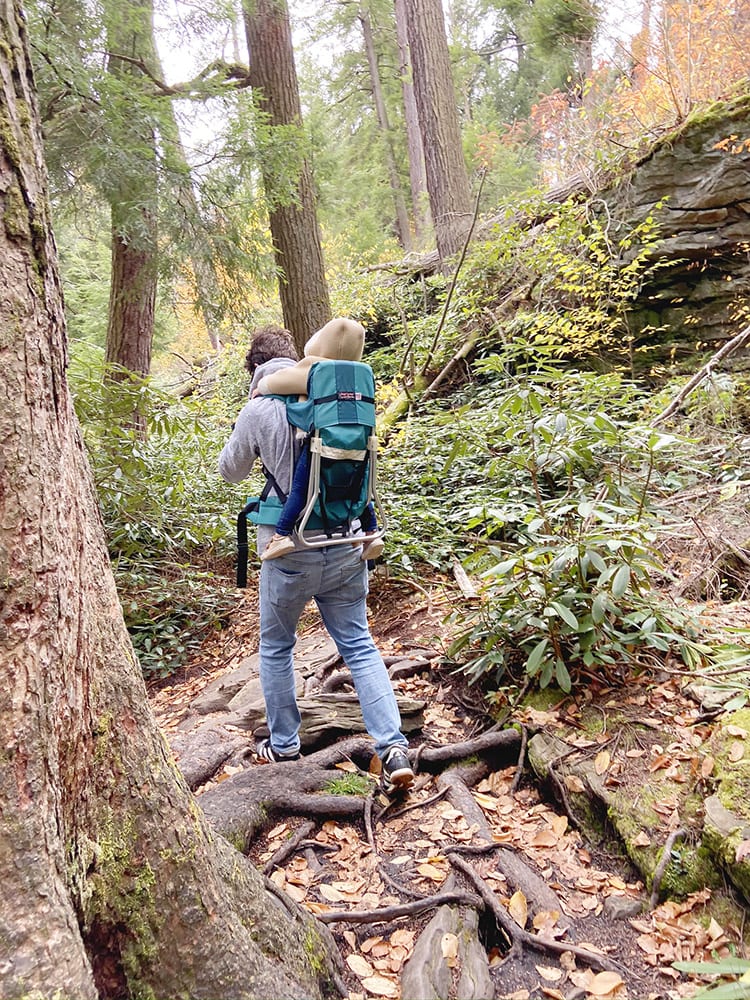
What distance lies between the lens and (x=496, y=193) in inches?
616

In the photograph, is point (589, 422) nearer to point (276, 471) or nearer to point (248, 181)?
point (276, 471)

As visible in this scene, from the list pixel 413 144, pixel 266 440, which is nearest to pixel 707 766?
pixel 266 440

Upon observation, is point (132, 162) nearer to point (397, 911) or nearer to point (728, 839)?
point (397, 911)

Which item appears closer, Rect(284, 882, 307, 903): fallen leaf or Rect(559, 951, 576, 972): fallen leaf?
Rect(559, 951, 576, 972): fallen leaf

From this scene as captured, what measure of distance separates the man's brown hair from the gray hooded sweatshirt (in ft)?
0.58

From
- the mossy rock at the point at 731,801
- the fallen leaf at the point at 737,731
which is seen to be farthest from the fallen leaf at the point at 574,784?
the fallen leaf at the point at 737,731

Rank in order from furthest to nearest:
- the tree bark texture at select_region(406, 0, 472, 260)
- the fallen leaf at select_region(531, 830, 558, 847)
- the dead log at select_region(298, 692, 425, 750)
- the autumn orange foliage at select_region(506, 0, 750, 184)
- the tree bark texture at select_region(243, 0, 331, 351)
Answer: the tree bark texture at select_region(406, 0, 472, 260) < the autumn orange foliage at select_region(506, 0, 750, 184) < the tree bark texture at select_region(243, 0, 331, 351) < the dead log at select_region(298, 692, 425, 750) < the fallen leaf at select_region(531, 830, 558, 847)

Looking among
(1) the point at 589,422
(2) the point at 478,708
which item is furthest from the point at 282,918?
(1) the point at 589,422

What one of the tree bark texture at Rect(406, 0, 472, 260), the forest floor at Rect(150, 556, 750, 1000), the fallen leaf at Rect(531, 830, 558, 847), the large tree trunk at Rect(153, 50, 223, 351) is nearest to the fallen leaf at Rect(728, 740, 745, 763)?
the forest floor at Rect(150, 556, 750, 1000)

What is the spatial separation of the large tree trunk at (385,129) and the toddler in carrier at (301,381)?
1729cm

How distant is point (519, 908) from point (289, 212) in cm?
734

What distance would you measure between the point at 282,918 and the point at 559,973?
958mm

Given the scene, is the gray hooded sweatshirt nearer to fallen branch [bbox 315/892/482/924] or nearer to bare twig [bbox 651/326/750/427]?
fallen branch [bbox 315/892/482/924]

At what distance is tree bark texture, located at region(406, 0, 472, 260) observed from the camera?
1097 centimetres
